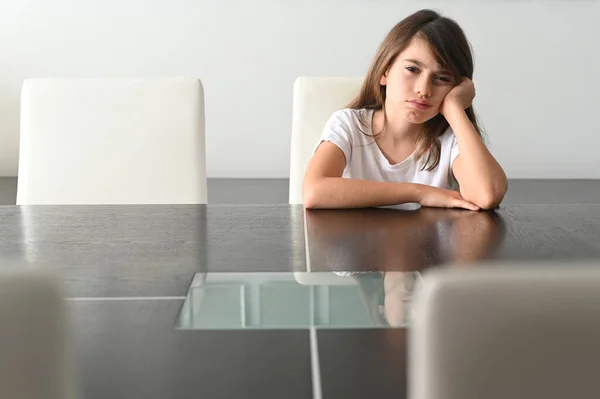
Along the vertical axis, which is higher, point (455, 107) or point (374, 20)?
point (374, 20)

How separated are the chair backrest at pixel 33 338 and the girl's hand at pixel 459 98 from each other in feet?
4.77

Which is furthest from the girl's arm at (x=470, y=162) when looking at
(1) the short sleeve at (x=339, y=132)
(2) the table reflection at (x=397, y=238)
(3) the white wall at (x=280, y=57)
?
(3) the white wall at (x=280, y=57)

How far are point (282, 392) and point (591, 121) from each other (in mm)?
3981

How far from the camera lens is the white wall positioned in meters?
3.98

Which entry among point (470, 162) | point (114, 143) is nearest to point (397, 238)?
point (470, 162)

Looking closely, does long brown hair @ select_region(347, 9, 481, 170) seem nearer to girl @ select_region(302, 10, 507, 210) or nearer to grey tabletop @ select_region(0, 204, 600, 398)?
girl @ select_region(302, 10, 507, 210)

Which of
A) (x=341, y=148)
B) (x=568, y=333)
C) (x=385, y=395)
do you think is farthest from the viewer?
(x=341, y=148)

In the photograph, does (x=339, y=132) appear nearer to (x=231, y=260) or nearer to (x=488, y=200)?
(x=488, y=200)

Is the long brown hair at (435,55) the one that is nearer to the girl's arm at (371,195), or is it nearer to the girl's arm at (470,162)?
the girl's arm at (470,162)

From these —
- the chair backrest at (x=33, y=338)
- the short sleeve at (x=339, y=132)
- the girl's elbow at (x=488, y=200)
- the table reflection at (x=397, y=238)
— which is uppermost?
the chair backrest at (x=33, y=338)

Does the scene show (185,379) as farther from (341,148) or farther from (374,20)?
(374,20)

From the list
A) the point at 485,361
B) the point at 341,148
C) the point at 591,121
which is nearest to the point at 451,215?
the point at 341,148

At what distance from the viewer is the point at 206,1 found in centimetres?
398

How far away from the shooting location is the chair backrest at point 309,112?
1849 mm
